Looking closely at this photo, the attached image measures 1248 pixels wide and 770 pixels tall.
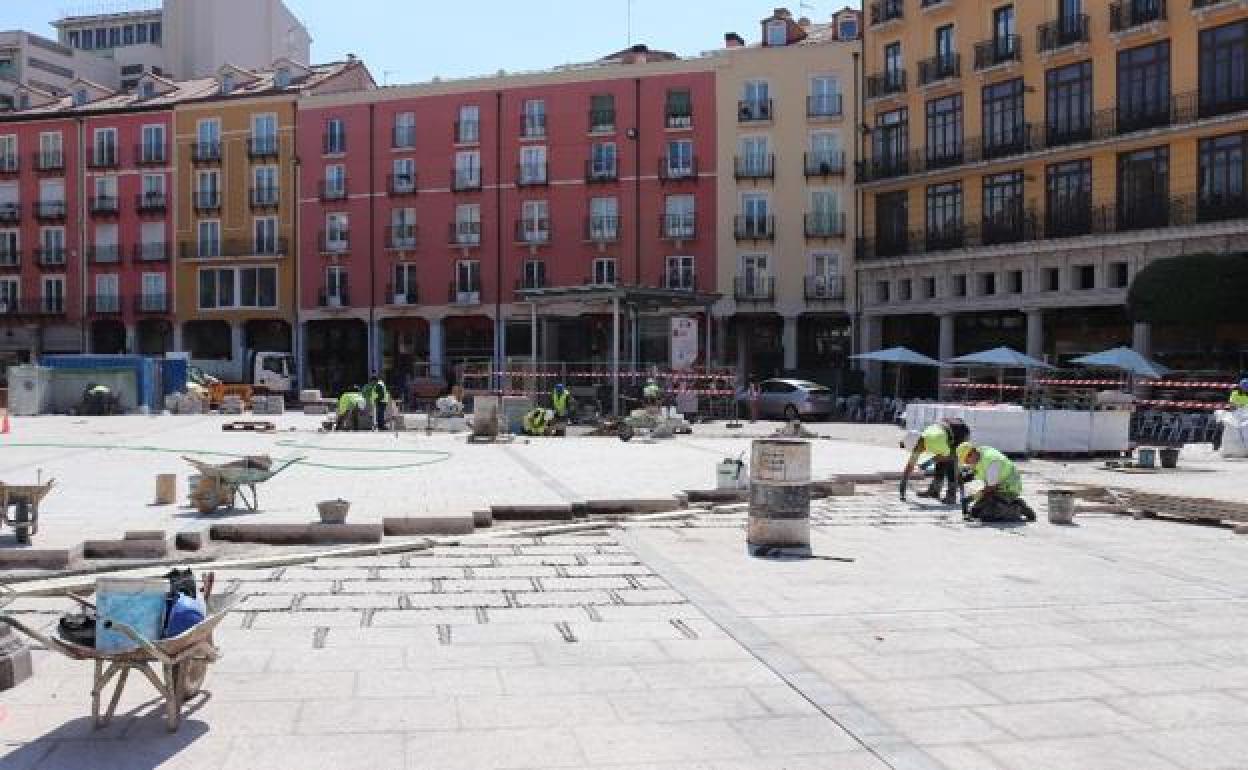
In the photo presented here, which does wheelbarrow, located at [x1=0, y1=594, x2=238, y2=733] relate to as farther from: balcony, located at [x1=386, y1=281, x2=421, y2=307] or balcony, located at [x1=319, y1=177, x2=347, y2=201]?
balcony, located at [x1=319, y1=177, x2=347, y2=201]

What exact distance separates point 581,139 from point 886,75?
14.2 m

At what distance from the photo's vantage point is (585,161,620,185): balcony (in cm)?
5388

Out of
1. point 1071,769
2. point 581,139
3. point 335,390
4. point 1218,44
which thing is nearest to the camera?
point 1071,769

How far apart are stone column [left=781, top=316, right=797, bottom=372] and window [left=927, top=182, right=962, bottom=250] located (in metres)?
7.52

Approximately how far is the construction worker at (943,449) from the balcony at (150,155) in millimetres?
54384

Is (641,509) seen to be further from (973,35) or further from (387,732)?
(973,35)

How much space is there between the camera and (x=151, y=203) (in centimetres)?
6119

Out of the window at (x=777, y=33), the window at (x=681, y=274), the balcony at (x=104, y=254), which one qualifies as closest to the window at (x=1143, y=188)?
the window at (x=777, y=33)

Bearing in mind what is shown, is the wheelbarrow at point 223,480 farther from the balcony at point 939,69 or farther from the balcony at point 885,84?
the balcony at point 885,84

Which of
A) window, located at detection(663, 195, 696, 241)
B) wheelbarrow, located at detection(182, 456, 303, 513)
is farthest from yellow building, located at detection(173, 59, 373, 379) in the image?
wheelbarrow, located at detection(182, 456, 303, 513)

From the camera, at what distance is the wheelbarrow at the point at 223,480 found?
43.7 ft

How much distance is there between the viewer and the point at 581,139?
178 feet

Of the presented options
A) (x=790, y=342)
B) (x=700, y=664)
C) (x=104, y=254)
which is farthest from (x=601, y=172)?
(x=700, y=664)

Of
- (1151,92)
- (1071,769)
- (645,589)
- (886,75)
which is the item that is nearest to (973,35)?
(886,75)
